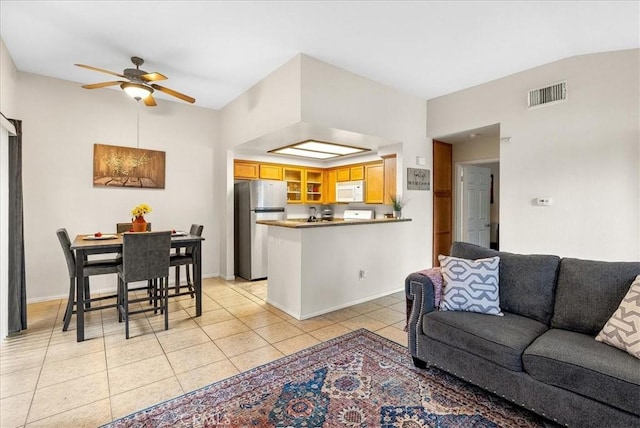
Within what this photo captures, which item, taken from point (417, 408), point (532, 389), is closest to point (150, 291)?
point (417, 408)

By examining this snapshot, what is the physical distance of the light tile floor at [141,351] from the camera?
2031 millimetres

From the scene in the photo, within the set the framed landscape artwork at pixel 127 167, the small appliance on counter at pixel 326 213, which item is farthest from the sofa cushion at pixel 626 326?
the framed landscape artwork at pixel 127 167

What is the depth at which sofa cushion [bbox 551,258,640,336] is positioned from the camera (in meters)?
1.96

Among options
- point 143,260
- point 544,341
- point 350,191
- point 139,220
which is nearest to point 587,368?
point 544,341

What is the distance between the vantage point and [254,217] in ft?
17.0

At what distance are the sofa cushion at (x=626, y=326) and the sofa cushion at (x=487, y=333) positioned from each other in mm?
348

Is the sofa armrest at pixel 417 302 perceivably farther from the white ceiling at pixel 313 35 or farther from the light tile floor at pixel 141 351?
the white ceiling at pixel 313 35

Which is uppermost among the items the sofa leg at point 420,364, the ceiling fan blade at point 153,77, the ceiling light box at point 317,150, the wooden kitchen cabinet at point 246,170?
the ceiling fan blade at point 153,77

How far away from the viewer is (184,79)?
4.18m

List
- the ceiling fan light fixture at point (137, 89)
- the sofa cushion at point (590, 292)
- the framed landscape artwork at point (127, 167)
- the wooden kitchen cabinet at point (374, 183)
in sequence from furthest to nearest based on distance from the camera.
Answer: the wooden kitchen cabinet at point (374, 183) < the framed landscape artwork at point (127, 167) < the ceiling fan light fixture at point (137, 89) < the sofa cushion at point (590, 292)

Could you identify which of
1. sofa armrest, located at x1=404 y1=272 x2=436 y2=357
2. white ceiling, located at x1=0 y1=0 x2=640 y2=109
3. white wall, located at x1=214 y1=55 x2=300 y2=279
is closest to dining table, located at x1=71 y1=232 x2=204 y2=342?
white wall, located at x1=214 y1=55 x2=300 y2=279

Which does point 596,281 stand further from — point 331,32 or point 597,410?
point 331,32

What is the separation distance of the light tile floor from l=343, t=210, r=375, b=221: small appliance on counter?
6.63ft

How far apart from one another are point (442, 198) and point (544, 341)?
3779mm
